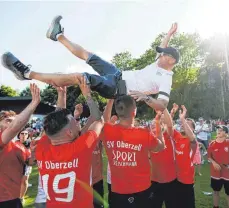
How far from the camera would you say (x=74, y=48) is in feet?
15.8

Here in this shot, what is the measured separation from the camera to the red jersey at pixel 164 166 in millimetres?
5168

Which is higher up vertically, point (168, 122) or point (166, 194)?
point (168, 122)

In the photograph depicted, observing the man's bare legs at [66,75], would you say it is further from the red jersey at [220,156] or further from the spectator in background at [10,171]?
the red jersey at [220,156]

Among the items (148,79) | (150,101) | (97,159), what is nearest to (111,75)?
(148,79)

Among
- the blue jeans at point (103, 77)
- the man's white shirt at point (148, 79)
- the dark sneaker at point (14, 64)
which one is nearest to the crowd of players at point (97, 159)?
the blue jeans at point (103, 77)

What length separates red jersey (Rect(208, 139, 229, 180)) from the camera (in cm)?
688

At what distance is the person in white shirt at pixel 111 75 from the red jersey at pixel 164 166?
3.99ft

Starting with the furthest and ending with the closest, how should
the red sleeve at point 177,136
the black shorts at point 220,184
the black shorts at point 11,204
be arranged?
1. the black shorts at point 220,184
2. the red sleeve at point 177,136
3. the black shorts at point 11,204

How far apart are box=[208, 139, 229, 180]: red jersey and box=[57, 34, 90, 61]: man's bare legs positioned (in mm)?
4197

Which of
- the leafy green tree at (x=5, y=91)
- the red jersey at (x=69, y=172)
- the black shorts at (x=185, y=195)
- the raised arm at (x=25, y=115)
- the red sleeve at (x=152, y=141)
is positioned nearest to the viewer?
the red jersey at (x=69, y=172)

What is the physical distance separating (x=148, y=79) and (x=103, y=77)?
0.89 m

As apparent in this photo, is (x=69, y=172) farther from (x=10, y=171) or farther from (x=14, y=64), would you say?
(x=14, y=64)

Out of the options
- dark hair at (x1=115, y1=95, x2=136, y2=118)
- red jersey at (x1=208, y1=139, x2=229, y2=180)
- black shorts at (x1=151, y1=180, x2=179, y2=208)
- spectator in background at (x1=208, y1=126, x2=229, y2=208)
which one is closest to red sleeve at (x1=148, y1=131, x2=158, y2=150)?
dark hair at (x1=115, y1=95, x2=136, y2=118)

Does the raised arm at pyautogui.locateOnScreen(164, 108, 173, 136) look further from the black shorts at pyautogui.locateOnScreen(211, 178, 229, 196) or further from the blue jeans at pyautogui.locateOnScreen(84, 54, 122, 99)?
the black shorts at pyautogui.locateOnScreen(211, 178, 229, 196)
